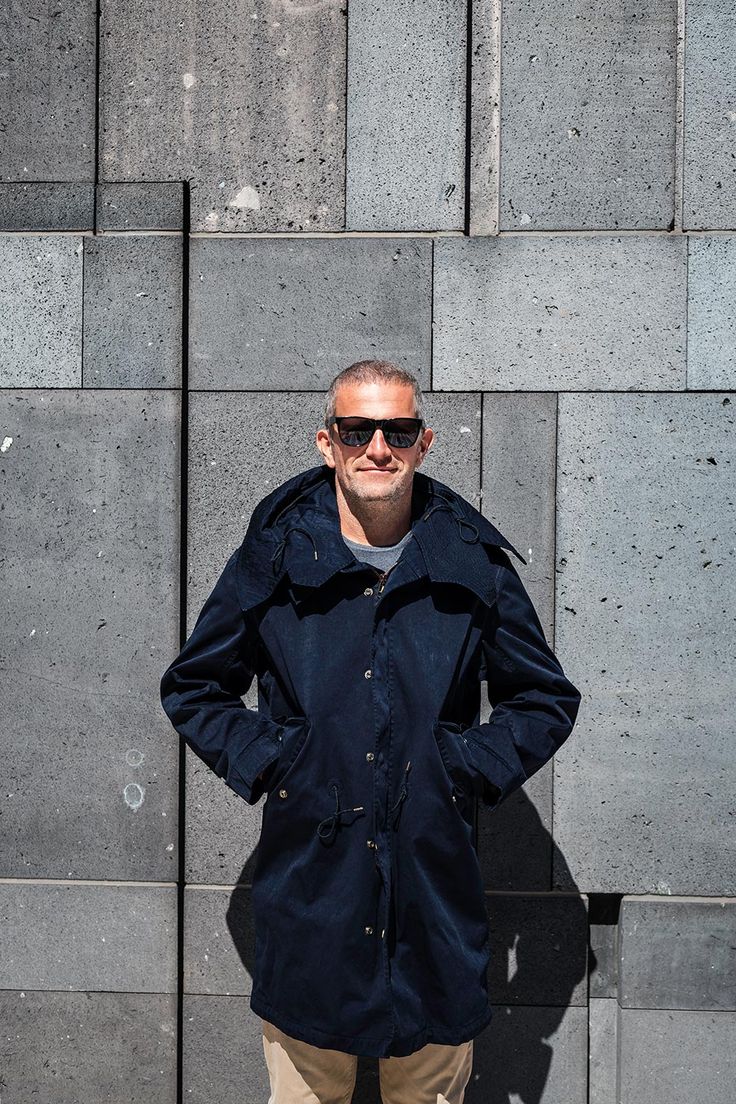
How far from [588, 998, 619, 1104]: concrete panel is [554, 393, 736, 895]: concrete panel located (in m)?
0.45

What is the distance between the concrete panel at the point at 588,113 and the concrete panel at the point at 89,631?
4.99ft

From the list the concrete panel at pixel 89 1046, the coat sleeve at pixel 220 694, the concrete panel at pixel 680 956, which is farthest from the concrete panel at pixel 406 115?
the concrete panel at pixel 89 1046

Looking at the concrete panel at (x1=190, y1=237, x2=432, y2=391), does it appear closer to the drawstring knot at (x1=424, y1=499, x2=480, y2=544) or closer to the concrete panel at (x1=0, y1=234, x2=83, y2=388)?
the concrete panel at (x1=0, y1=234, x2=83, y2=388)

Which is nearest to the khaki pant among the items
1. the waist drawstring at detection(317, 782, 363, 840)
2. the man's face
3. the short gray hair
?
the waist drawstring at detection(317, 782, 363, 840)

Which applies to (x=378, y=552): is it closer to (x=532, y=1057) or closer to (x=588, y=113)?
(x=588, y=113)

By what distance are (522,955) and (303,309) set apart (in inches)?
93.1

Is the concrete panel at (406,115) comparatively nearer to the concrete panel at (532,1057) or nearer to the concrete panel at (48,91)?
the concrete panel at (48,91)

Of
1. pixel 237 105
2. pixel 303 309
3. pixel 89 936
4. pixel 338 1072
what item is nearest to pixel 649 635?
pixel 303 309

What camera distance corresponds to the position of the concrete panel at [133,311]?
404 cm

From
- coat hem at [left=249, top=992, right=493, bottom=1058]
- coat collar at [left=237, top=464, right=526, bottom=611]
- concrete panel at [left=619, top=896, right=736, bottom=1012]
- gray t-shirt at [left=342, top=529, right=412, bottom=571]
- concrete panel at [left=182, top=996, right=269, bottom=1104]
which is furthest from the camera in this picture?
concrete panel at [left=182, top=996, right=269, bottom=1104]

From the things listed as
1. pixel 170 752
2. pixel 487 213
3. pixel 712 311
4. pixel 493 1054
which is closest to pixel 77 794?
pixel 170 752

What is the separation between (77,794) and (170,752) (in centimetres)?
37

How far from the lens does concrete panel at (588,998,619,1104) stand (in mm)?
4051

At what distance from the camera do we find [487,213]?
4016 mm
